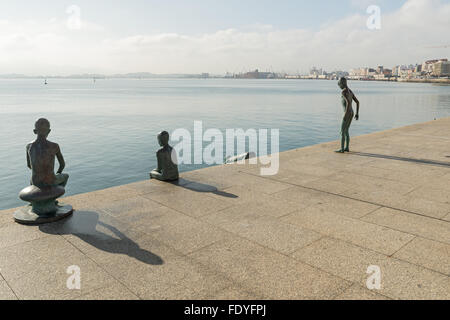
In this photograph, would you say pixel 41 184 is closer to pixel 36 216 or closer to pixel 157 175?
pixel 36 216

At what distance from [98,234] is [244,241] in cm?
237

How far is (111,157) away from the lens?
80.0 feet

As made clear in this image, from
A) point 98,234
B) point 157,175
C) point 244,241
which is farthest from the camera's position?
point 157,175

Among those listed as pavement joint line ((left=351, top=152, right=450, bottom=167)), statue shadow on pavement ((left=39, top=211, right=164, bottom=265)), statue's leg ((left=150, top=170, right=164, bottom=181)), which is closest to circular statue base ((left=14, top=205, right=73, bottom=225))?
statue shadow on pavement ((left=39, top=211, right=164, bottom=265))

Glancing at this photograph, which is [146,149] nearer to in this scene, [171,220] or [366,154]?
[366,154]

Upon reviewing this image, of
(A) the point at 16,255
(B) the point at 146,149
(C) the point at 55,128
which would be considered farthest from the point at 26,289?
(C) the point at 55,128

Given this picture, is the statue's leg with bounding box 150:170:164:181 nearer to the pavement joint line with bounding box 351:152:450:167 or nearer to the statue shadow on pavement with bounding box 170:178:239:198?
the statue shadow on pavement with bounding box 170:178:239:198

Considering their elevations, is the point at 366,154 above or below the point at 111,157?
above

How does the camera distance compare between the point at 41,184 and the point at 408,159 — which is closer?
the point at 41,184

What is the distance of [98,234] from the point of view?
584 centimetres

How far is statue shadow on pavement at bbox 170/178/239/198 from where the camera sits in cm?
798

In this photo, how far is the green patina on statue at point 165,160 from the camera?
344 inches

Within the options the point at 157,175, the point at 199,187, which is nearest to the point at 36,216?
the point at 157,175
